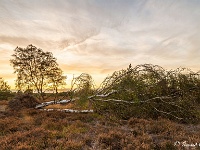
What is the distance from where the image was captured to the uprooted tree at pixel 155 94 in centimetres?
1233

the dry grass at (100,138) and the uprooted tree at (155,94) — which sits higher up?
the uprooted tree at (155,94)

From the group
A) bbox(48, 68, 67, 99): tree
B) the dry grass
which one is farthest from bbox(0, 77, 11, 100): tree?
the dry grass

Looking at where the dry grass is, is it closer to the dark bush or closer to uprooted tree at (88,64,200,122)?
uprooted tree at (88,64,200,122)

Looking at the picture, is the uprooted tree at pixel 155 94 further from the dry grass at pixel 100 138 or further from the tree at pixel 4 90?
the tree at pixel 4 90

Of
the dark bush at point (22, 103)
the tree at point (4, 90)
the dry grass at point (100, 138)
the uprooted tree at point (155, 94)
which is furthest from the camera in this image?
the tree at point (4, 90)

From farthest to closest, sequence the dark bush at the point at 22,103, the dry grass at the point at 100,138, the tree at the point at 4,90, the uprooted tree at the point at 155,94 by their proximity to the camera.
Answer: the tree at the point at 4,90 → the dark bush at the point at 22,103 → the uprooted tree at the point at 155,94 → the dry grass at the point at 100,138

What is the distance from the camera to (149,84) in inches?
507

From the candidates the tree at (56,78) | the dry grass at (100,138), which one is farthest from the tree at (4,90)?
the dry grass at (100,138)

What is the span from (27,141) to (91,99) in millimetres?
6133

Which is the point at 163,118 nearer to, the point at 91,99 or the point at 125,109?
the point at 125,109

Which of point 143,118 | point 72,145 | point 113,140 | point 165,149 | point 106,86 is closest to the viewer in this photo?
point 165,149

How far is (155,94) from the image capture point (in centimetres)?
1284

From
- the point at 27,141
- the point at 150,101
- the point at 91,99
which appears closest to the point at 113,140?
the point at 27,141

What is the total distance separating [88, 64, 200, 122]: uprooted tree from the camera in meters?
12.3
